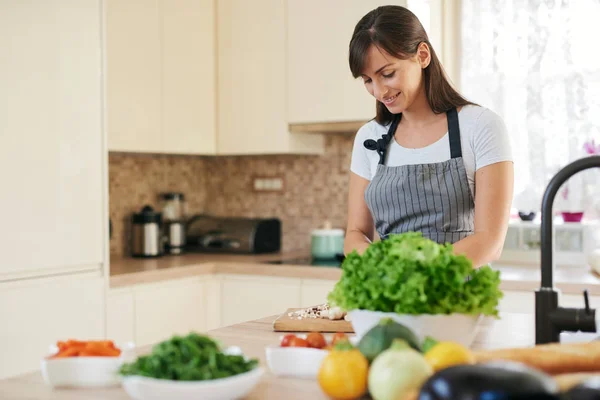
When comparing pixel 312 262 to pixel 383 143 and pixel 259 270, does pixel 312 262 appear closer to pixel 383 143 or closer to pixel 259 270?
pixel 259 270

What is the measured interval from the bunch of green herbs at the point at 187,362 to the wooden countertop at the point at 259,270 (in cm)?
205

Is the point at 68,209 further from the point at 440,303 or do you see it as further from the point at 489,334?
the point at 440,303

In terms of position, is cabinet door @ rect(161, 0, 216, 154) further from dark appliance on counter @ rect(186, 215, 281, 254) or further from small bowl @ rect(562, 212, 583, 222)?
small bowl @ rect(562, 212, 583, 222)

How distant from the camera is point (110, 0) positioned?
11.3 feet

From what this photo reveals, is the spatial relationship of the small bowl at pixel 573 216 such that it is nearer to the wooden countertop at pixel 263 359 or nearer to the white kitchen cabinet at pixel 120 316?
the wooden countertop at pixel 263 359

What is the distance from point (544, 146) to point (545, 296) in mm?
2419

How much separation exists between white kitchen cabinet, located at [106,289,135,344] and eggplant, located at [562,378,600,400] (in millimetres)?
2513

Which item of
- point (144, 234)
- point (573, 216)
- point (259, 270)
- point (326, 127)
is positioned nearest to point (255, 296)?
point (259, 270)

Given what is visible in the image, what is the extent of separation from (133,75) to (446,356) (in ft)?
9.22

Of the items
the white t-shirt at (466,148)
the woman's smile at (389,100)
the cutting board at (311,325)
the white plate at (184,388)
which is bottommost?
the cutting board at (311,325)

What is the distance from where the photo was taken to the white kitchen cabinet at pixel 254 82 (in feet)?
12.7

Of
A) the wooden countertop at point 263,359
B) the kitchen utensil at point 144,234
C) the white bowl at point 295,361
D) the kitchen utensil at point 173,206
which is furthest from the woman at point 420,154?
the kitchen utensil at point 173,206

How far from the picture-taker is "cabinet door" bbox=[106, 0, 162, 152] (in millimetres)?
3449

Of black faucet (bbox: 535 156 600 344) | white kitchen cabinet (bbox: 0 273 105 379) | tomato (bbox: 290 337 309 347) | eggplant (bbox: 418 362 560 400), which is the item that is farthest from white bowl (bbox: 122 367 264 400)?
white kitchen cabinet (bbox: 0 273 105 379)
